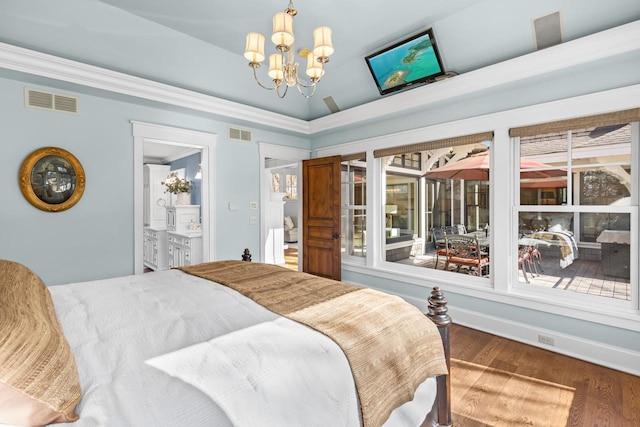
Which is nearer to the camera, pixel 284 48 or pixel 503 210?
pixel 284 48

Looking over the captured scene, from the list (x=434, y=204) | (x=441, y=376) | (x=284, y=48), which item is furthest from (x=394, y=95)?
(x=441, y=376)

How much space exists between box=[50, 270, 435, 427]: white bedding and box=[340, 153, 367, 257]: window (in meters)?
3.01

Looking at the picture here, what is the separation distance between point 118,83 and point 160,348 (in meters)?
2.90

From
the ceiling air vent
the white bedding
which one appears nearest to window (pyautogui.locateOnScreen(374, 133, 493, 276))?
the ceiling air vent

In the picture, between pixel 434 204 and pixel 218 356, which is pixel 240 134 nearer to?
pixel 434 204

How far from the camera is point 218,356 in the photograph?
41.4 inches

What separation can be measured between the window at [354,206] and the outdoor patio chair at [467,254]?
1150 mm

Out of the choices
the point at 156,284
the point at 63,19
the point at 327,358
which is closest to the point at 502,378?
the point at 327,358

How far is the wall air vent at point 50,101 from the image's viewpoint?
9.35 feet

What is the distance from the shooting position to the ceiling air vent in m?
4.24

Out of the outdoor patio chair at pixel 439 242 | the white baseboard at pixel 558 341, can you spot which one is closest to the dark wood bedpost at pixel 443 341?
the white baseboard at pixel 558 341

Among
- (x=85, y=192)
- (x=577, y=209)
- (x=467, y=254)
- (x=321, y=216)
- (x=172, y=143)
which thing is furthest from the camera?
(x=321, y=216)

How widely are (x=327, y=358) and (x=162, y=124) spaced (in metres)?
3.45

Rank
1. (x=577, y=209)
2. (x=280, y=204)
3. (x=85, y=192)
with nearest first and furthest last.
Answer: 1. (x=577, y=209)
2. (x=85, y=192)
3. (x=280, y=204)
